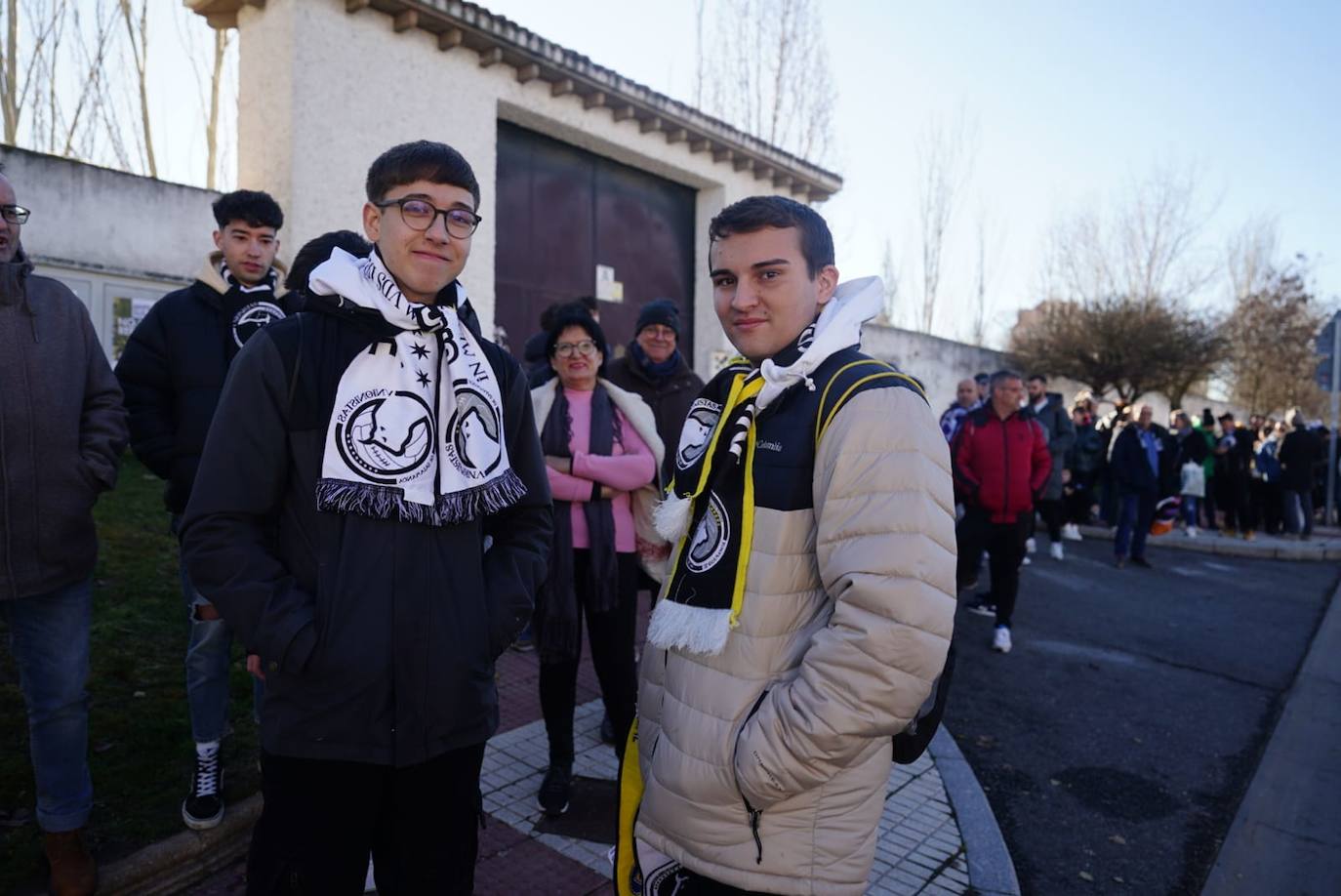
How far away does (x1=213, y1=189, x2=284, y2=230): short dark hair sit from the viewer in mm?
3314

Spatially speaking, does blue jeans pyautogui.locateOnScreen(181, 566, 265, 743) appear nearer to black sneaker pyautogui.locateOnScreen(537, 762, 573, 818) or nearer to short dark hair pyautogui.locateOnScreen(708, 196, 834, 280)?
black sneaker pyautogui.locateOnScreen(537, 762, 573, 818)

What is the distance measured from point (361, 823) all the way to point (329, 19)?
26.1 ft

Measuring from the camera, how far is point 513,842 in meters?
3.34

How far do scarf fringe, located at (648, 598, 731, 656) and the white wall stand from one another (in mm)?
7065

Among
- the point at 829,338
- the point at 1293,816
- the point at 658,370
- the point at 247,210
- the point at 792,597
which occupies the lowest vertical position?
the point at 1293,816

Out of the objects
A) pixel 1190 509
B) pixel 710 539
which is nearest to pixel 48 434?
pixel 710 539

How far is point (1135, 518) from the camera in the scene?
10.9m

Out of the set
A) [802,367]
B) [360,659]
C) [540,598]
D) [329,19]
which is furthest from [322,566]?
[329,19]

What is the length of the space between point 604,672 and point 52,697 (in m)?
1.98

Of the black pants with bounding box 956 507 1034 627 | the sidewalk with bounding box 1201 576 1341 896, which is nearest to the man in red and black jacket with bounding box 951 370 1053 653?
the black pants with bounding box 956 507 1034 627

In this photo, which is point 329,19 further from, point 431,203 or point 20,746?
point 431,203

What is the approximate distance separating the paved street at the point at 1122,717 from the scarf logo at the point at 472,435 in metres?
2.93

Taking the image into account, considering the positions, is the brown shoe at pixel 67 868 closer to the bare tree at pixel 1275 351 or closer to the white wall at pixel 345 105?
the white wall at pixel 345 105

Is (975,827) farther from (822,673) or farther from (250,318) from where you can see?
(250,318)
